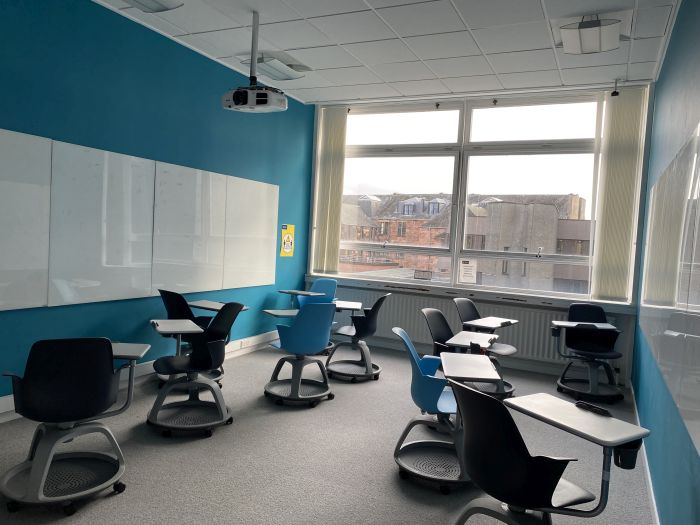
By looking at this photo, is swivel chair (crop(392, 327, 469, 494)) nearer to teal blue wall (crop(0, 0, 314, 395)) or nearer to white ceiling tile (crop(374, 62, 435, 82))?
teal blue wall (crop(0, 0, 314, 395))

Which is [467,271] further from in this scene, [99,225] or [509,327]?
[99,225]

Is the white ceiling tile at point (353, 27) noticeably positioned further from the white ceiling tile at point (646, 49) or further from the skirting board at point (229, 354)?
the skirting board at point (229, 354)

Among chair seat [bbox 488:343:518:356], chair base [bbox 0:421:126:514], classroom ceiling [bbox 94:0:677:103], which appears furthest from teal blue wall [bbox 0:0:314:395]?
chair seat [bbox 488:343:518:356]

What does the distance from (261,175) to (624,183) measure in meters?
4.23

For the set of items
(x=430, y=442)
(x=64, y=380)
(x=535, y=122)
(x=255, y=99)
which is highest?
(x=535, y=122)

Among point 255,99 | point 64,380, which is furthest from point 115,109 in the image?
point 64,380

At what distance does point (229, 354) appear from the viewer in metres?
5.90

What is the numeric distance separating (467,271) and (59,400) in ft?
16.5

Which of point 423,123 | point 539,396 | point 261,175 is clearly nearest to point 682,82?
point 539,396

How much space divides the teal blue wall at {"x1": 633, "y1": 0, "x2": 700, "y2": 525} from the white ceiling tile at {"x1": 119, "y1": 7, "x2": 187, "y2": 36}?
4.03 metres

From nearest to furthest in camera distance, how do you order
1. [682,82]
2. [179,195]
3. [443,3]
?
[682,82]
[443,3]
[179,195]

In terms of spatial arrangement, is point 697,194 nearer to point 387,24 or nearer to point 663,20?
point 663,20

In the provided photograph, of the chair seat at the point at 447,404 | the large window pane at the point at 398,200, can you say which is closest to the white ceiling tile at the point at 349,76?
the large window pane at the point at 398,200

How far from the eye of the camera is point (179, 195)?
5074 mm
